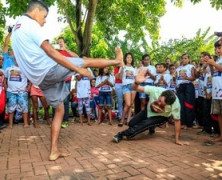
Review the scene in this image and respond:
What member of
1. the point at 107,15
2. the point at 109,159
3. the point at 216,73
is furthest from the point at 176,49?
the point at 109,159

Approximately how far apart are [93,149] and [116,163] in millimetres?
854

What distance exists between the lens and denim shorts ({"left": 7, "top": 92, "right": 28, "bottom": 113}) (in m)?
6.38

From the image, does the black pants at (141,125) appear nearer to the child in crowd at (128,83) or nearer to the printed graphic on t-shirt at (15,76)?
the child in crowd at (128,83)

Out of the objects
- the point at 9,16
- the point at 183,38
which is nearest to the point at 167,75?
the point at 9,16

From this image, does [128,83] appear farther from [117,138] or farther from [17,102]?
[17,102]

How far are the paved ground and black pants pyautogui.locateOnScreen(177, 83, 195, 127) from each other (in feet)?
4.19

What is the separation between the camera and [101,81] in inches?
296

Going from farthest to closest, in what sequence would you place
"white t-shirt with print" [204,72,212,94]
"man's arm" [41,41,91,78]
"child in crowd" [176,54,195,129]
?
1. "child in crowd" [176,54,195,129]
2. "white t-shirt with print" [204,72,212,94]
3. "man's arm" [41,41,91,78]

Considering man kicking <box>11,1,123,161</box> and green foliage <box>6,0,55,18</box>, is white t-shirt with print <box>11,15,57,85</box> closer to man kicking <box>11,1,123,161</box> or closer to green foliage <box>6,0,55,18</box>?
man kicking <box>11,1,123,161</box>

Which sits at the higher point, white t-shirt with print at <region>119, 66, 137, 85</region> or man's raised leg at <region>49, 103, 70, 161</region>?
white t-shirt with print at <region>119, 66, 137, 85</region>

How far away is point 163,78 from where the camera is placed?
279 inches

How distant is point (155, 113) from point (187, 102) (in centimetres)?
189

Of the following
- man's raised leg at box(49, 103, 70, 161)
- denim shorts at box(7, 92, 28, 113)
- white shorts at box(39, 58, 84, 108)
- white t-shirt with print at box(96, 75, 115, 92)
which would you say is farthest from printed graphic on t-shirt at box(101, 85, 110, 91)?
man's raised leg at box(49, 103, 70, 161)

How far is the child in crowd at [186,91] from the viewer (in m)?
6.24
